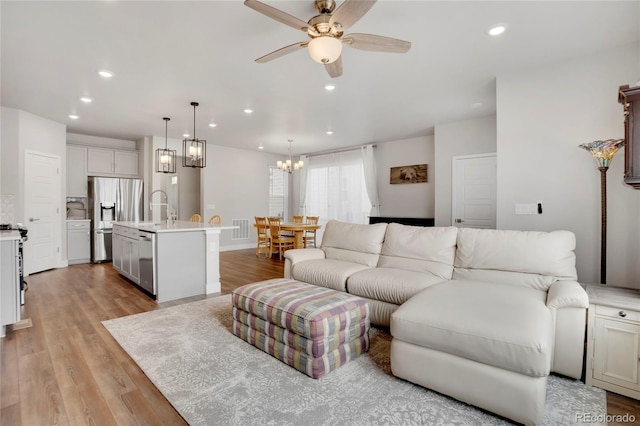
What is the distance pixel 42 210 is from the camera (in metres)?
5.28

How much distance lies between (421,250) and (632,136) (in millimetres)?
1755

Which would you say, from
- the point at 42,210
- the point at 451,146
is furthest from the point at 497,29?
the point at 42,210

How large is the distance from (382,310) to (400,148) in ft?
16.9

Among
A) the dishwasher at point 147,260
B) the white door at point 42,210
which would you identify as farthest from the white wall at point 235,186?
the dishwasher at point 147,260

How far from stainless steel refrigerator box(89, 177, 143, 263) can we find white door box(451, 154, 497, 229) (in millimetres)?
6698

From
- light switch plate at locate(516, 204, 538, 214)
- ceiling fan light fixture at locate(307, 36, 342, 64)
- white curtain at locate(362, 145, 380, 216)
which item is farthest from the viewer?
white curtain at locate(362, 145, 380, 216)

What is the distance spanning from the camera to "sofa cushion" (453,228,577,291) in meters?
2.42

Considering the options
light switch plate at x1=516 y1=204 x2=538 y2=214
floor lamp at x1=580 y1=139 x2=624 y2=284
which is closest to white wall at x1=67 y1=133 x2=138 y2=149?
light switch plate at x1=516 y1=204 x2=538 y2=214

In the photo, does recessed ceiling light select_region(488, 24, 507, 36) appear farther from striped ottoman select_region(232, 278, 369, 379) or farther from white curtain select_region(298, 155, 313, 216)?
white curtain select_region(298, 155, 313, 216)

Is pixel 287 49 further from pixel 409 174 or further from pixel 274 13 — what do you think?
pixel 409 174

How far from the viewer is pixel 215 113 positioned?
16.6 ft

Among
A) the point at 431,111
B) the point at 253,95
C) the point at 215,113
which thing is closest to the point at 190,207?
the point at 215,113

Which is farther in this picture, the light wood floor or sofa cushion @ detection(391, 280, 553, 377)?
the light wood floor

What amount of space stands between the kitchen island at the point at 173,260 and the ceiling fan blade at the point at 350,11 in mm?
2980
